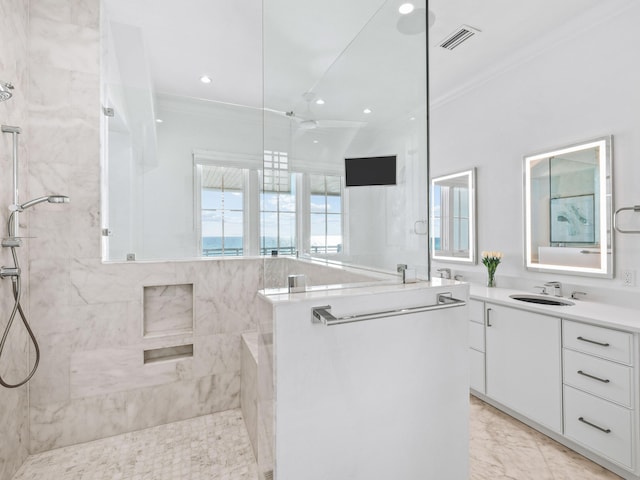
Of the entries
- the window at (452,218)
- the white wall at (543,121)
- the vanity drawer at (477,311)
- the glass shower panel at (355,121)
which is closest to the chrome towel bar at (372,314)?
the glass shower panel at (355,121)

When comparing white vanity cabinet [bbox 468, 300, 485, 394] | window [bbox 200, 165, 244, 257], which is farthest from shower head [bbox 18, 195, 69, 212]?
white vanity cabinet [bbox 468, 300, 485, 394]

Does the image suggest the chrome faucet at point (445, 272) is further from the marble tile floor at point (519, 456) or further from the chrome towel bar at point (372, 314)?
the chrome towel bar at point (372, 314)

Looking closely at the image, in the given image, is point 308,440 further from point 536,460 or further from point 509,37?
point 509,37

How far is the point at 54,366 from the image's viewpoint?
5.86ft

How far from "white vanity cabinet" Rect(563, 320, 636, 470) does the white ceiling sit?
164 centimetres

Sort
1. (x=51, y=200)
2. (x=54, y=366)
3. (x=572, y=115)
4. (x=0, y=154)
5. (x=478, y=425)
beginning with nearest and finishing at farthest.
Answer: (x=0, y=154) < (x=51, y=200) < (x=54, y=366) < (x=478, y=425) < (x=572, y=115)

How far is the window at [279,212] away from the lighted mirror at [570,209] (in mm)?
2042

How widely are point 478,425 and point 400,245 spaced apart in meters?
1.45

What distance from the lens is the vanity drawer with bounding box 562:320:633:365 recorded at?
4.94 feet

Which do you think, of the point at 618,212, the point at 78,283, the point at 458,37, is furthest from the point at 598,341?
the point at 78,283

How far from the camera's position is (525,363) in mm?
1925

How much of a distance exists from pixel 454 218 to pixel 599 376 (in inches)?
67.6

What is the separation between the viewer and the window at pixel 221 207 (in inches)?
105

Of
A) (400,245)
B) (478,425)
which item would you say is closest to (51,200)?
(400,245)
